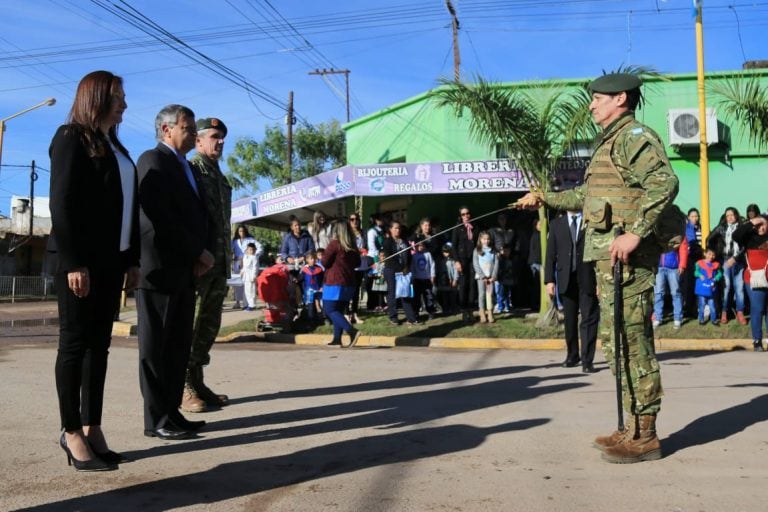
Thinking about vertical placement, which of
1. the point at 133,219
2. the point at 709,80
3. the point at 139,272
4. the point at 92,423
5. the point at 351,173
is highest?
the point at 709,80

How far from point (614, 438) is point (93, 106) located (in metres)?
3.44

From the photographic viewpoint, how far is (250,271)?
16.0 metres

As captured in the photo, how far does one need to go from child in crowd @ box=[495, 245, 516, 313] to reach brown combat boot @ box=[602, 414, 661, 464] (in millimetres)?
8764

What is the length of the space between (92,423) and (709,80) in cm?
1480

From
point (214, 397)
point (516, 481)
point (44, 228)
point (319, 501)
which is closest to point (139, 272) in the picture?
point (214, 397)

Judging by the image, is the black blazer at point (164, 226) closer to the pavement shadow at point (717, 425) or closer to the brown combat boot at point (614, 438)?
the brown combat boot at point (614, 438)

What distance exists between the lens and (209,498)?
11.2 ft

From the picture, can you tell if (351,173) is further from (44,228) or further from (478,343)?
(44,228)

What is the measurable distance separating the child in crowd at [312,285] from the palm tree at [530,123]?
369 centimetres

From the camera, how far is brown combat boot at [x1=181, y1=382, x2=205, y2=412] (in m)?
5.34

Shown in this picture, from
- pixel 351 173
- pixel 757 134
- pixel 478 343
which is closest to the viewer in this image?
pixel 478 343

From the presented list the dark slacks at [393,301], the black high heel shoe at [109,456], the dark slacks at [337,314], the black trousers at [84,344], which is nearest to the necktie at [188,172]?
the black trousers at [84,344]

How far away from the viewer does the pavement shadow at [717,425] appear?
14.4ft

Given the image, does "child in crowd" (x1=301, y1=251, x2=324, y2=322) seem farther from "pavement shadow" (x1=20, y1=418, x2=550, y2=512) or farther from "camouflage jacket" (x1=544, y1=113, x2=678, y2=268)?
"camouflage jacket" (x1=544, y1=113, x2=678, y2=268)
